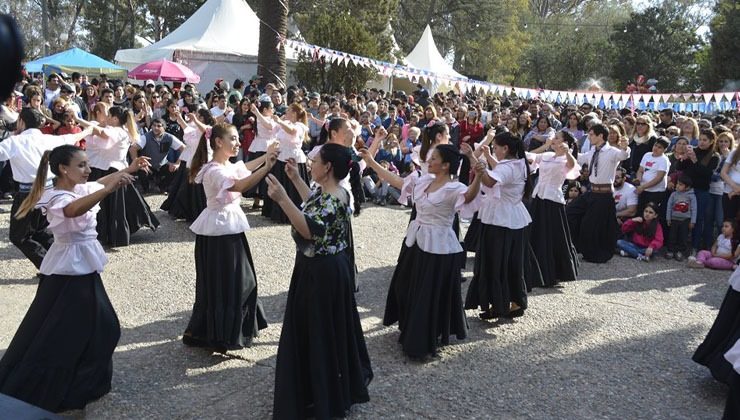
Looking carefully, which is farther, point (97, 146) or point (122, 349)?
point (97, 146)

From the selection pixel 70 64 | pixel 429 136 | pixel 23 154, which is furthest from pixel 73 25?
pixel 429 136

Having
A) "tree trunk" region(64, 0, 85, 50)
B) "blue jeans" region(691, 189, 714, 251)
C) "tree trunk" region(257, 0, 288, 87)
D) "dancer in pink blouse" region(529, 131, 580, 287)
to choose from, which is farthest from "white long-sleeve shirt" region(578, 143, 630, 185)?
"tree trunk" region(64, 0, 85, 50)

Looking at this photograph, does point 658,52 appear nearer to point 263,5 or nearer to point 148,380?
point 263,5

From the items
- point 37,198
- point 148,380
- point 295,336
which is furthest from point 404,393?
point 37,198

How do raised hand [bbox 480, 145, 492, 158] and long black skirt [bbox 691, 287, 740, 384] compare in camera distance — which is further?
raised hand [bbox 480, 145, 492, 158]

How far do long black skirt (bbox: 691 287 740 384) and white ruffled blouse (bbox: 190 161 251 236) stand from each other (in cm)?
373

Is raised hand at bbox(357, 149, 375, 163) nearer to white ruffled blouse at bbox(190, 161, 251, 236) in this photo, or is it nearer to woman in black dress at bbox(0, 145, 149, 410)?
white ruffled blouse at bbox(190, 161, 251, 236)

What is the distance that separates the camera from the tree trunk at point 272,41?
15703 mm

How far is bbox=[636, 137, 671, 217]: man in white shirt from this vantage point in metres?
9.59

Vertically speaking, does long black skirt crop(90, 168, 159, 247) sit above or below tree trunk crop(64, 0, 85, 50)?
below

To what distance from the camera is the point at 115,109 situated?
8.49 metres

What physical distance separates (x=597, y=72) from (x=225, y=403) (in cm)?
4412

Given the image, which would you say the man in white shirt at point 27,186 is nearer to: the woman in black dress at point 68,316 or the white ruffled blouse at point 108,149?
the white ruffled blouse at point 108,149

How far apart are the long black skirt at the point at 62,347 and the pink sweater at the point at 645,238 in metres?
7.81
